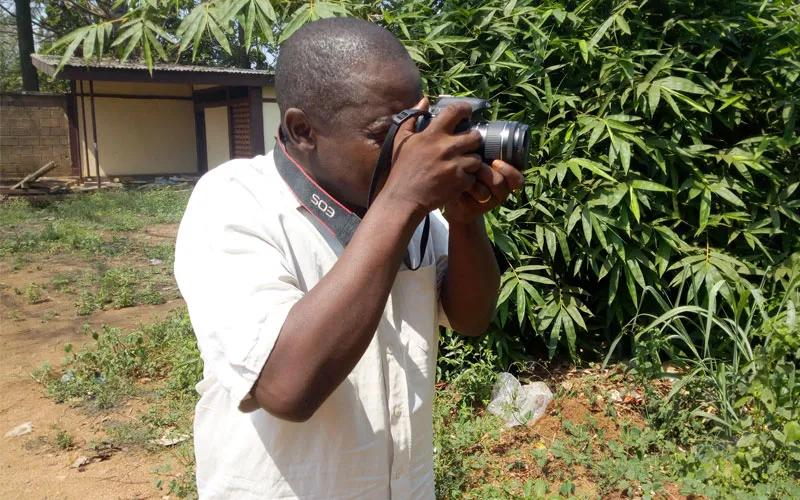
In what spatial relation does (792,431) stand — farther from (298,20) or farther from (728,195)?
(298,20)

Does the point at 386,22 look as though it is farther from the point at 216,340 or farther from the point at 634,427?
the point at 216,340

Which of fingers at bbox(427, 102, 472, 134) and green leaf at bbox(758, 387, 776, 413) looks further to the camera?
green leaf at bbox(758, 387, 776, 413)

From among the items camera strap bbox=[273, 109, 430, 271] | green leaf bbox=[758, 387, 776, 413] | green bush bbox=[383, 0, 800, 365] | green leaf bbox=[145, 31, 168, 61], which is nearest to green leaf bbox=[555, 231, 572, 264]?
green bush bbox=[383, 0, 800, 365]

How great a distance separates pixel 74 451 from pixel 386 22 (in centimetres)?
269

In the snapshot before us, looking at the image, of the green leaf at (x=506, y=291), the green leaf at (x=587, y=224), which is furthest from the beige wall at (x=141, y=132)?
the green leaf at (x=587, y=224)

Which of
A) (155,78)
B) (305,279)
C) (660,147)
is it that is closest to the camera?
(305,279)

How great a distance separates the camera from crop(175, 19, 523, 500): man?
973mm

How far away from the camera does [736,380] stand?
9.50ft

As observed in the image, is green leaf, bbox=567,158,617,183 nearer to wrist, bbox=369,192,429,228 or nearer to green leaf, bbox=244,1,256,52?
green leaf, bbox=244,1,256,52

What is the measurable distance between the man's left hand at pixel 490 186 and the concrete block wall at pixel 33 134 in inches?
616

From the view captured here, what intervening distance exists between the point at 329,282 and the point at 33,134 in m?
16.1

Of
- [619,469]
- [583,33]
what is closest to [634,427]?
[619,469]

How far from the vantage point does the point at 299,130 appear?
1.21m

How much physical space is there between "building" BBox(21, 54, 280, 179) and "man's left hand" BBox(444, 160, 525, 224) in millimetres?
12730
